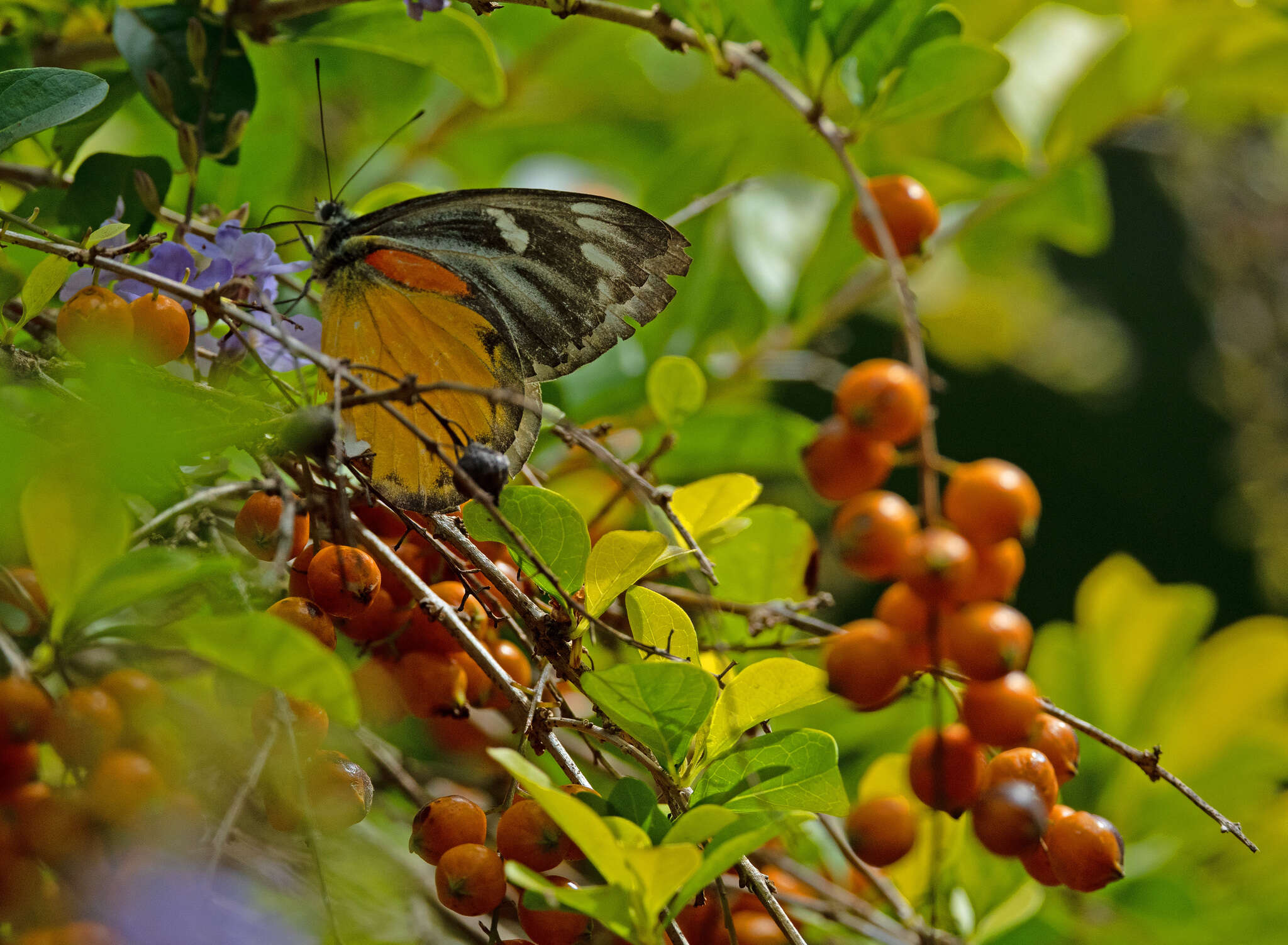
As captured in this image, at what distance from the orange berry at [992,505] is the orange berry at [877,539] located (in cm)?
5

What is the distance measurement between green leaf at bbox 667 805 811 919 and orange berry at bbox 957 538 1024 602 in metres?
0.30

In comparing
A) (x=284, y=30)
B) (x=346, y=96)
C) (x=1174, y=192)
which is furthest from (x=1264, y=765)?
(x=1174, y=192)

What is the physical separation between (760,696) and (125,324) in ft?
1.66

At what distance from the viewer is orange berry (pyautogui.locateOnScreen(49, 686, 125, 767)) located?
619 mm

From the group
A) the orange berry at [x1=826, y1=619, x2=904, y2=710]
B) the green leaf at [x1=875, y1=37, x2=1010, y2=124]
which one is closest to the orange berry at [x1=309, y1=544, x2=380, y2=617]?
the orange berry at [x1=826, y1=619, x2=904, y2=710]

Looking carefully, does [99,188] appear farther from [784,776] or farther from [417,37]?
[784,776]

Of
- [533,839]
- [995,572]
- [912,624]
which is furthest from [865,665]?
[533,839]

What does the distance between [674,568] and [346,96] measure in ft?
3.50

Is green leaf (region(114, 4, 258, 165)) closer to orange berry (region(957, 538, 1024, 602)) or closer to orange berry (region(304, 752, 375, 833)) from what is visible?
orange berry (region(304, 752, 375, 833))

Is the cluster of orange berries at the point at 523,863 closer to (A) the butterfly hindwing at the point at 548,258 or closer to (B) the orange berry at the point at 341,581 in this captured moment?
(B) the orange berry at the point at 341,581

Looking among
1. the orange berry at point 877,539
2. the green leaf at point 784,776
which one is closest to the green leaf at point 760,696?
the green leaf at point 784,776

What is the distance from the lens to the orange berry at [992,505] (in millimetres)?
829

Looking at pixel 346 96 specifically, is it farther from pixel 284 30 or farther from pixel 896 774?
pixel 896 774

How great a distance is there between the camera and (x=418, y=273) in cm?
98
